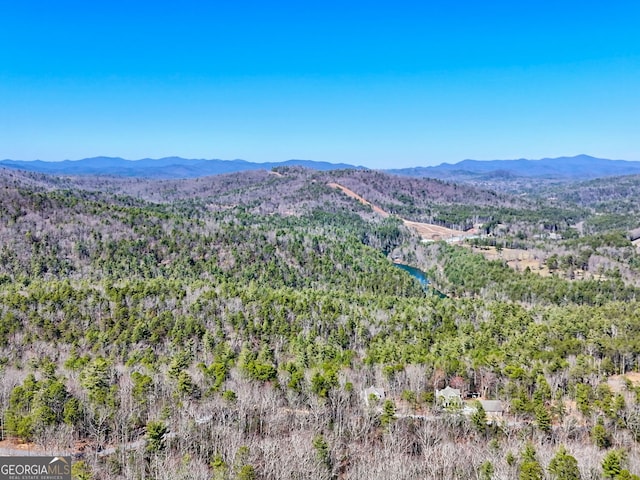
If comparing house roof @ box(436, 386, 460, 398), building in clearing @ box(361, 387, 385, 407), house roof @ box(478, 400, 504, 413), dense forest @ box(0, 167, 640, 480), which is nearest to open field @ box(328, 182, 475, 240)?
dense forest @ box(0, 167, 640, 480)

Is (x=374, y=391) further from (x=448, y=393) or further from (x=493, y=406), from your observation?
(x=493, y=406)

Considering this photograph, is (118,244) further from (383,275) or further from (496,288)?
(496,288)

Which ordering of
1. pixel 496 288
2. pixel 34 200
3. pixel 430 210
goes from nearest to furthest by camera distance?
pixel 496 288
pixel 34 200
pixel 430 210

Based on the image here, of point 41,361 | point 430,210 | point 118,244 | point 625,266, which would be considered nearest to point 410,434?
point 41,361

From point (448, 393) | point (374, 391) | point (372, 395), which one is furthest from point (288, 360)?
point (448, 393)

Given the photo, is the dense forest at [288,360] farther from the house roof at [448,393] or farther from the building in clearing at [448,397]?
the house roof at [448,393]

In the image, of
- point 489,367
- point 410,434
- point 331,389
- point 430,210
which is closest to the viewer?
point 410,434

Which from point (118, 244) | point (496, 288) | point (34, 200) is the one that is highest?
point (34, 200)

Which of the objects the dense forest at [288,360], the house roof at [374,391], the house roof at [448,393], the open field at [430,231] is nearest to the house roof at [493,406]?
the dense forest at [288,360]

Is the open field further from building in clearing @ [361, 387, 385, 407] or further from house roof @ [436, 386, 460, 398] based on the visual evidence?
building in clearing @ [361, 387, 385, 407]
